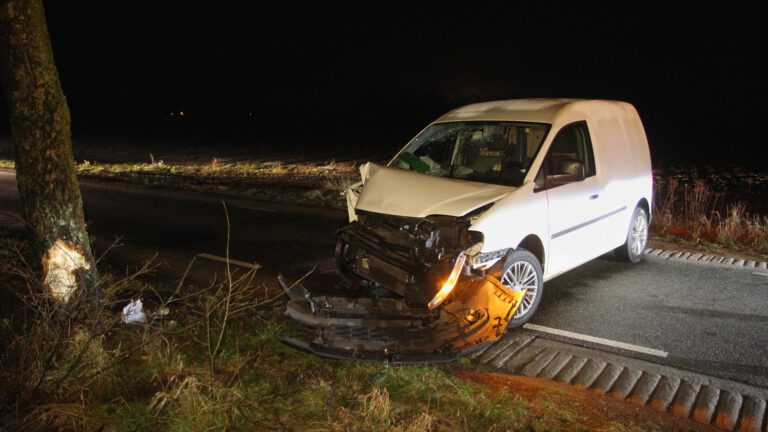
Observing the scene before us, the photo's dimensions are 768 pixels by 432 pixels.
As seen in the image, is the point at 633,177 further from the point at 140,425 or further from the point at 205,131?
the point at 205,131

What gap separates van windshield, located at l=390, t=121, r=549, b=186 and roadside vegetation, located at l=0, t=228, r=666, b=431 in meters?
2.15

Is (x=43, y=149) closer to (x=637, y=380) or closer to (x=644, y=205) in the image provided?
(x=637, y=380)

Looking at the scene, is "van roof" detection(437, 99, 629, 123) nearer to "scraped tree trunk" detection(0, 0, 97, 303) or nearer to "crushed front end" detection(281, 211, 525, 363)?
"crushed front end" detection(281, 211, 525, 363)

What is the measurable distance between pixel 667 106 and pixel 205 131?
37.4m

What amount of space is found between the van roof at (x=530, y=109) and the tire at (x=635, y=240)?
146cm

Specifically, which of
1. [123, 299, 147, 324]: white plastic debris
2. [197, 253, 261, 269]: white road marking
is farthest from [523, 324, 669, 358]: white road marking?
[197, 253, 261, 269]: white road marking

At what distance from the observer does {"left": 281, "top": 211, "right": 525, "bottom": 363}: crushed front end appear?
446 cm

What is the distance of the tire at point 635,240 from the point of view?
290 inches

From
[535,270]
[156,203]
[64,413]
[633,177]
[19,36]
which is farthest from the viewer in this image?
[156,203]

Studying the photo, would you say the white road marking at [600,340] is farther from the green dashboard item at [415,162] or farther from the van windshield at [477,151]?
the green dashboard item at [415,162]

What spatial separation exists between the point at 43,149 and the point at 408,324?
3.36 metres

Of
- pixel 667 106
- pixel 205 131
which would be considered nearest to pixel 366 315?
pixel 205 131

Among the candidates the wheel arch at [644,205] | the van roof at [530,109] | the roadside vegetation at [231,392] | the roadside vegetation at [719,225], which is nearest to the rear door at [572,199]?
the van roof at [530,109]

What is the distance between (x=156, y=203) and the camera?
12.8 meters
